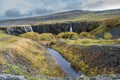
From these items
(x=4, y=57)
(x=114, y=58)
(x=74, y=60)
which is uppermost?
(x=4, y=57)

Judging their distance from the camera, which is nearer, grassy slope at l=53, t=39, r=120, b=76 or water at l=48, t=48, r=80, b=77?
grassy slope at l=53, t=39, r=120, b=76

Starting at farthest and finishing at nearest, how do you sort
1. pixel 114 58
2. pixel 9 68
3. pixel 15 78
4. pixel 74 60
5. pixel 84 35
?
pixel 84 35
pixel 74 60
pixel 114 58
pixel 9 68
pixel 15 78

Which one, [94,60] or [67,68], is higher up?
[94,60]

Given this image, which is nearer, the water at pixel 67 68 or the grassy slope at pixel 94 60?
the grassy slope at pixel 94 60

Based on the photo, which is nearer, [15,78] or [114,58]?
[15,78]

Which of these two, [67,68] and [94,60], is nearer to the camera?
[94,60]

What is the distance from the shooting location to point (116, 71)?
2138 inches

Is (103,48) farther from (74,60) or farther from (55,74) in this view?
(55,74)

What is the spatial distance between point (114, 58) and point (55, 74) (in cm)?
1166

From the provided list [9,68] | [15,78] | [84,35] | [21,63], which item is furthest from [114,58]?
[84,35]

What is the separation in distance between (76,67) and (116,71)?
11593mm

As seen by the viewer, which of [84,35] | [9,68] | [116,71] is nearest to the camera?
[9,68]

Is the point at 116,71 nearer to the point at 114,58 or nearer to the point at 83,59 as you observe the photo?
the point at 114,58

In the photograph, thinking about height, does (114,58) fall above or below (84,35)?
above
